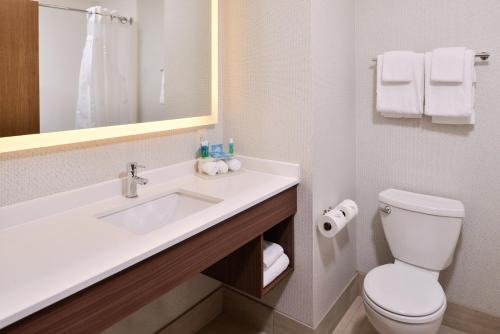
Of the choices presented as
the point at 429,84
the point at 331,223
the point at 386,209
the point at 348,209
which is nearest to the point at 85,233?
the point at 331,223

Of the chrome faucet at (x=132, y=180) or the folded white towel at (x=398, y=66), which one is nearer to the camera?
the chrome faucet at (x=132, y=180)

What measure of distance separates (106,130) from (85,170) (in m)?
0.18

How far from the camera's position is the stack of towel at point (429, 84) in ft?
5.66

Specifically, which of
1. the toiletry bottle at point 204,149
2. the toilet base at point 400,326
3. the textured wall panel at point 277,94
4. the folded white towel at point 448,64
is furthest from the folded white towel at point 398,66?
the toilet base at point 400,326

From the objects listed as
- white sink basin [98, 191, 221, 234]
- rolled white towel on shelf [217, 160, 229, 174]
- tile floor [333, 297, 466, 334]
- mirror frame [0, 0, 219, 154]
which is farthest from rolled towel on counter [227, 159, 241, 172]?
tile floor [333, 297, 466, 334]

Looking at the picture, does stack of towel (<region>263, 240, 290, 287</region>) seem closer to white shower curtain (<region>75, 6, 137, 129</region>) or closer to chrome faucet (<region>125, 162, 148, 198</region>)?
chrome faucet (<region>125, 162, 148, 198</region>)

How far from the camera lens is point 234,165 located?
185 cm

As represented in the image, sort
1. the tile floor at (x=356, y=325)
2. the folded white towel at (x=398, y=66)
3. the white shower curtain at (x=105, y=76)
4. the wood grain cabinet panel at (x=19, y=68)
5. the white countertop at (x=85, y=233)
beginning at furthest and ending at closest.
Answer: the tile floor at (x=356, y=325)
the folded white towel at (x=398, y=66)
the white shower curtain at (x=105, y=76)
the wood grain cabinet panel at (x=19, y=68)
the white countertop at (x=85, y=233)

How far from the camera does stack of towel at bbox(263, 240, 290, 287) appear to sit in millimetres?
1645

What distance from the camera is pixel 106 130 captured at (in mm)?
1451

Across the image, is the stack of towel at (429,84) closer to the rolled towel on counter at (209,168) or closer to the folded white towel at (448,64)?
the folded white towel at (448,64)

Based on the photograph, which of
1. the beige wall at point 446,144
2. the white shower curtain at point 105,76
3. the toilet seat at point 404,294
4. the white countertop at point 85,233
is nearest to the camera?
the white countertop at point 85,233

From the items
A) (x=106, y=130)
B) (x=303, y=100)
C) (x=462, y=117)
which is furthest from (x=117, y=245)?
(x=462, y=117)

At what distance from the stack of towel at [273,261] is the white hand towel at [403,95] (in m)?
0.95
